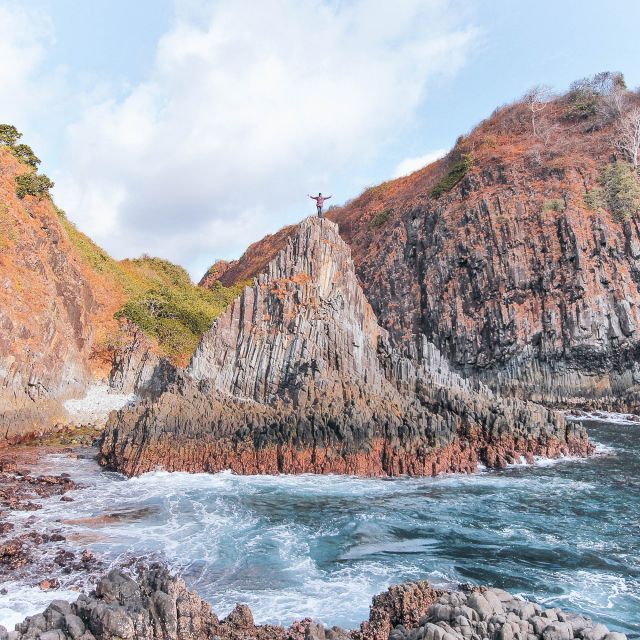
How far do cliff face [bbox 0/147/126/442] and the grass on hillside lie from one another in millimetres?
3131

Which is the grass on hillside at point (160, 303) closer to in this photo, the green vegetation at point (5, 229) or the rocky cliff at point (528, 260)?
the green vegetation at point (5, 229)

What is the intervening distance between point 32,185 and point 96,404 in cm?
1667

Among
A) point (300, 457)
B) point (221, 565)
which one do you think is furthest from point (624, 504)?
point (221, 565)

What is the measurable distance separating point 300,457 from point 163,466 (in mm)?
6002

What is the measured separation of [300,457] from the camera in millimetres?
21641

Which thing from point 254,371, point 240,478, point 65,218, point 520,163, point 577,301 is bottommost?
point 240,478

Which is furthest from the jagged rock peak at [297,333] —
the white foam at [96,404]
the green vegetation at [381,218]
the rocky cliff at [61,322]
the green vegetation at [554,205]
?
the green vegetation at [381,218]

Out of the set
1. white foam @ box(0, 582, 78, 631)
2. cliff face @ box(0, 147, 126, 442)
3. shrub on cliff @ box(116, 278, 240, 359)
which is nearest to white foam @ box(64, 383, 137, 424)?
cliff face @ box(0, 147, 126, 442)

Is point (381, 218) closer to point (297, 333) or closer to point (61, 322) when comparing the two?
point (297, 333)

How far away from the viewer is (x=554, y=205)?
2080 inches

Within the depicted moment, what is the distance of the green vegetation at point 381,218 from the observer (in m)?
76.1

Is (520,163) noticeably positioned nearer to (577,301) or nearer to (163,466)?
(577,301)

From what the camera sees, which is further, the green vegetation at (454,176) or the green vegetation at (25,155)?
the green vegetation at (454,176)

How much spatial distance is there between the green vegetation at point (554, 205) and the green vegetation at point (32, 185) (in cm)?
4715
